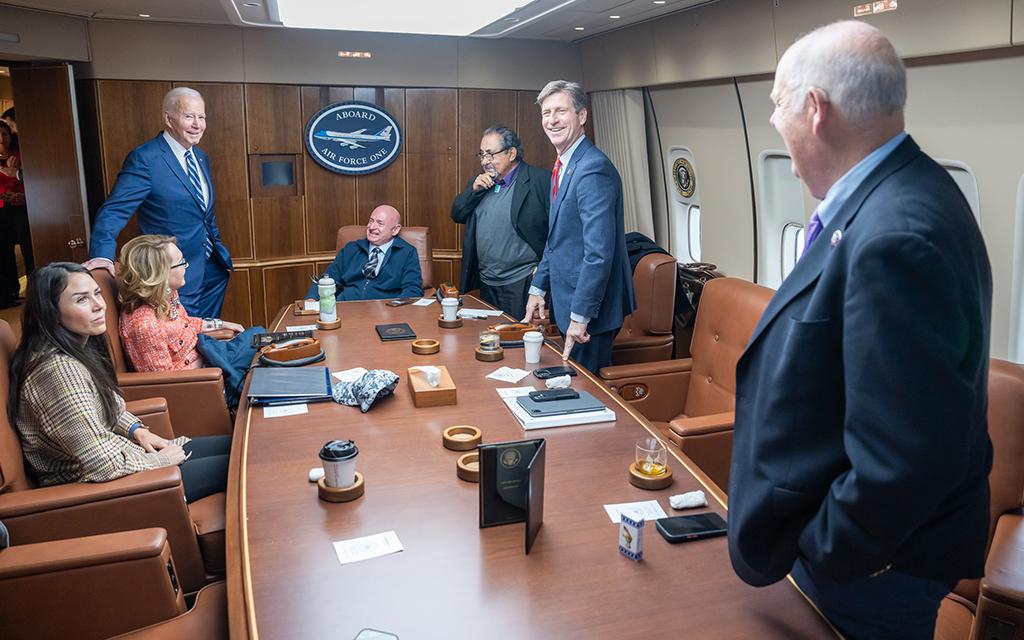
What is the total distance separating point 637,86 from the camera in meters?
6.06

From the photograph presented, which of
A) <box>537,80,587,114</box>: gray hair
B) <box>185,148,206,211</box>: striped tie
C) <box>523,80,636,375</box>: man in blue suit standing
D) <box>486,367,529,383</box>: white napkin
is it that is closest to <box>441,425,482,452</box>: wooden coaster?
<box>486,367,529,383</box>: white napkin

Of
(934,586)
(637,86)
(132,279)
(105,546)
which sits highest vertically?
(637,86)

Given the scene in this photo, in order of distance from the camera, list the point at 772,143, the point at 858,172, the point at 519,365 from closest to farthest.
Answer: the point at 858,172 < the point at 519,365 < the point at 772,143

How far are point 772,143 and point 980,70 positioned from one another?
5.27ft

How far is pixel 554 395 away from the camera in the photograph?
258 centimetres

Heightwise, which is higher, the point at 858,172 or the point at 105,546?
the point at 858,172

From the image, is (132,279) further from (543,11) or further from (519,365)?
(543,11)

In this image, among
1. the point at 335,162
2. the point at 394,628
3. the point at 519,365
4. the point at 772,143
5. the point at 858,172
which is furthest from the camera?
the point at 335,162

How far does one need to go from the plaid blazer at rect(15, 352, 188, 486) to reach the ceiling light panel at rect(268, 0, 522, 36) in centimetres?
340

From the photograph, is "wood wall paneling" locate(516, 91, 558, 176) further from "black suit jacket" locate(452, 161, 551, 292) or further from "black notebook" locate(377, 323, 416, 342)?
"black notebook" locate(377, 323, 416, 342)

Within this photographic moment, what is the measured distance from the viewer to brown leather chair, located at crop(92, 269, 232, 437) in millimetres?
3342

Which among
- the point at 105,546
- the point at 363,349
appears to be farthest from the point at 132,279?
the point at 105,546

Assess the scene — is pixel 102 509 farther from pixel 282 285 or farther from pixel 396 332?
pixel 282 285

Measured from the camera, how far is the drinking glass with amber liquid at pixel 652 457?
2004 millimetres
